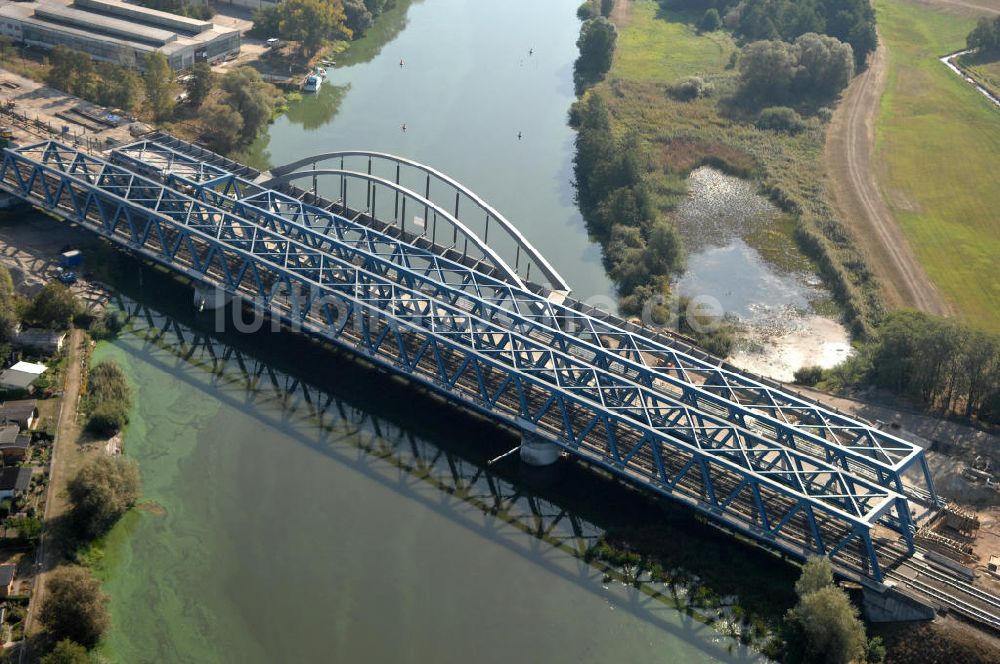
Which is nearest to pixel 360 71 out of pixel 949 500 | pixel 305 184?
pixel 305 184

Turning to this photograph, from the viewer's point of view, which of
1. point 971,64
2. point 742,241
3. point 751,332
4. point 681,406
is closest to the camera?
point 681,406

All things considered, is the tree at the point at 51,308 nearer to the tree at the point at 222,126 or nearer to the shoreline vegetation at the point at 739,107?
the tree at the point at 222,126

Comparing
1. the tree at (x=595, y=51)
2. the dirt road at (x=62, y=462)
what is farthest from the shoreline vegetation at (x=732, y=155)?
the dirt road at (x=62, y=462)

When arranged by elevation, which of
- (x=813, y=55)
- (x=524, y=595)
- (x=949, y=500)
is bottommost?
(x=524, y=595)

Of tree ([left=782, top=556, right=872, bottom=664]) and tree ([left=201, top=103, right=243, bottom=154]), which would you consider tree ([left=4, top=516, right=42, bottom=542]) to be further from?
tree ([left=201, top=103, right=243, bottom=154])

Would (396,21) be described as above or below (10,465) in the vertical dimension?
above

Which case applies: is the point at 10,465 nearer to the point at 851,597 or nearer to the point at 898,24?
the point at 851,597

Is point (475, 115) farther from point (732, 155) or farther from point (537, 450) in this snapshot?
point (537, 450)

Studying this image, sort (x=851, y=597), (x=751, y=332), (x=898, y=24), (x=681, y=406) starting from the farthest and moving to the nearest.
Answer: (x=898, y=24), (x=751, y=332), (x=681, y=406), (x=851, y=597)
